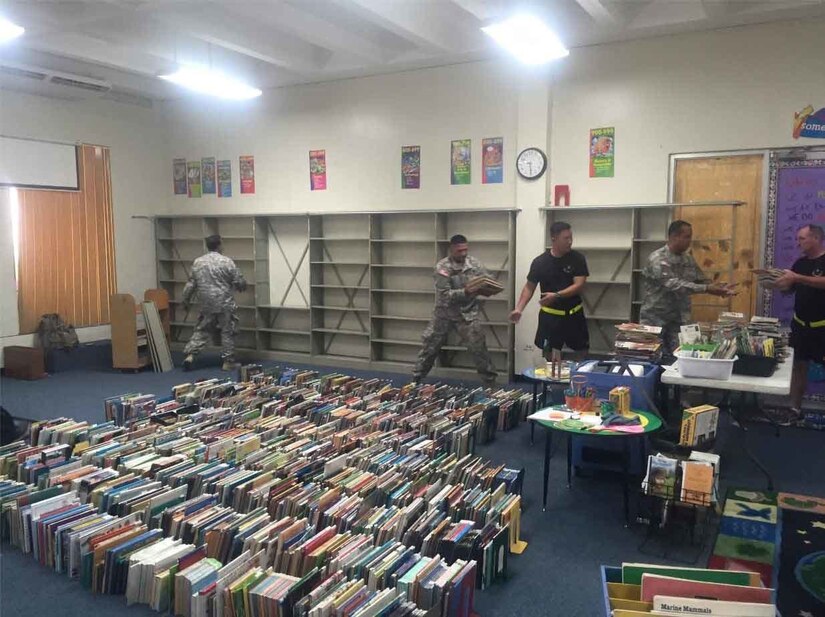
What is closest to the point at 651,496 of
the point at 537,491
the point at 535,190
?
the point at 537,491

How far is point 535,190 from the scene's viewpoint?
22.4ft

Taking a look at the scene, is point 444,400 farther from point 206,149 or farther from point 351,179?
point 206,149

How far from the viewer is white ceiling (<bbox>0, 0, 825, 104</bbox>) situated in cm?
554

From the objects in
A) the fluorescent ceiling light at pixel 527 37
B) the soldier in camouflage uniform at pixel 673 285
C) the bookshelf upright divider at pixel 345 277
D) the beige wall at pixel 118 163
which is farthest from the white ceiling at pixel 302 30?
the soldier in camouflage uniform at pixel 673 285

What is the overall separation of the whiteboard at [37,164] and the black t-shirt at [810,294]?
8246 millimetres

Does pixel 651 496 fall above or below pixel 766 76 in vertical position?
below

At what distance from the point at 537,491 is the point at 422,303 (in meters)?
3.91

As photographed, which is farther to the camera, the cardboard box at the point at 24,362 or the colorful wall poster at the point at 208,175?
the colorful wall poster at the point at 208,175

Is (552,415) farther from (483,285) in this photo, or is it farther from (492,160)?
(492,160)

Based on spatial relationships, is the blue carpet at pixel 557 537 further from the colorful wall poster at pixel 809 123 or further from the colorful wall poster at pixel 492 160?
the colorful wall poster at pixel 492 160

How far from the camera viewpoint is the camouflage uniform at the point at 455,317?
6359 mm

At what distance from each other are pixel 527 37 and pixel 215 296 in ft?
A: 15.5

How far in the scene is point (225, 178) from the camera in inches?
347

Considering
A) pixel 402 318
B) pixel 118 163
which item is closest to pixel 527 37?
pixel 402 318
